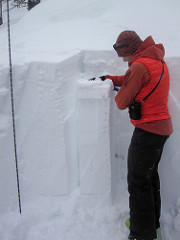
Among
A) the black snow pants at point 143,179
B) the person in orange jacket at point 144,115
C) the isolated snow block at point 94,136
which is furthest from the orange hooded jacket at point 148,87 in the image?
the isolated snow block at point 94,136

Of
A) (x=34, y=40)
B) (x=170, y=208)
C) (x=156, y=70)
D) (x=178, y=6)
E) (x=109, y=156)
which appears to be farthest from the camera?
(x=178, y=6)

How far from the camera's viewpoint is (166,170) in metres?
3.08

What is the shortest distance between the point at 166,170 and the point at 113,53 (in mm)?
1559

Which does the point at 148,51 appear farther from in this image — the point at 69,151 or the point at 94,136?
the point at 69,151

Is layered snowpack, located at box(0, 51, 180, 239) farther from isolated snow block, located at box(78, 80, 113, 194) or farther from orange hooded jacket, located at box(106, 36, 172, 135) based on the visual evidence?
orange hooded jacket, located at box(106, 36, 172, 135)

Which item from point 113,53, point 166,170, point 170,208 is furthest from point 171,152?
point 113,53

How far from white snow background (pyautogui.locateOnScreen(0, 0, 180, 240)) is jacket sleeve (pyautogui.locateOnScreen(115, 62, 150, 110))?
47 cm

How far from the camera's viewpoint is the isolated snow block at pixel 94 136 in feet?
8.76

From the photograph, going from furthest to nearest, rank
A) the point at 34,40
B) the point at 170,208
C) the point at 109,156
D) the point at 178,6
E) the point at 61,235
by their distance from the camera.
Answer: the point at 178,6 < the point at 34,40 < the point at 170,208 < the point at 109,156 < the point at 61,235

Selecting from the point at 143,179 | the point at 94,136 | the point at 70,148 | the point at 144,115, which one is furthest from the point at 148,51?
the point at 70,148

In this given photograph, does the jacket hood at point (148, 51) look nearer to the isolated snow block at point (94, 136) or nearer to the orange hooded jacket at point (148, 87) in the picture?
the orange hooded jacket at point (148, 87)

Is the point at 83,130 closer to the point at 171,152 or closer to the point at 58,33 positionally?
the point at 171,152

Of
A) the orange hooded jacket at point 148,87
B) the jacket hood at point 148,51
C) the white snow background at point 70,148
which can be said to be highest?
the jacket hood at point 148,51

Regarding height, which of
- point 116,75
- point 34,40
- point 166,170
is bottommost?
point 166,170
